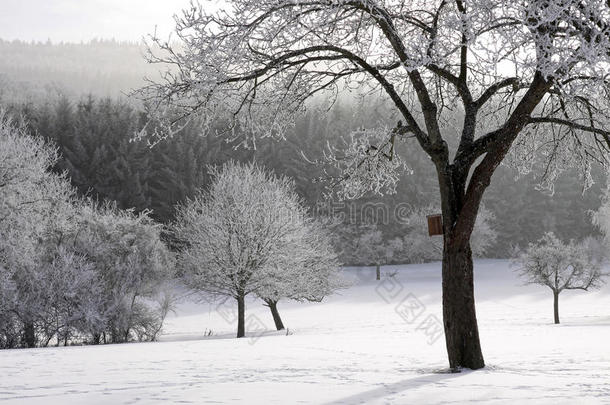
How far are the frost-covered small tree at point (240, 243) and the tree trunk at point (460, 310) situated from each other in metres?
16.5

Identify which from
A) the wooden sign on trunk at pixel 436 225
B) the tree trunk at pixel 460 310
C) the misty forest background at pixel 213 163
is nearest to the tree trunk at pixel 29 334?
the wooden sign on trunk at pixel 436 225

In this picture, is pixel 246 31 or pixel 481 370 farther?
pixel 481 370

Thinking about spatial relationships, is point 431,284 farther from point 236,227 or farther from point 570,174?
point 570,174

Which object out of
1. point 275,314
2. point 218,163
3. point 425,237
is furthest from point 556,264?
point 218,163

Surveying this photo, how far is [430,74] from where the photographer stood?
11.2 metres

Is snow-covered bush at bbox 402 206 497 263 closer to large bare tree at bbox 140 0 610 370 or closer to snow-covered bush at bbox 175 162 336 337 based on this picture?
snow-covered bush at bbox 175 162 336 337

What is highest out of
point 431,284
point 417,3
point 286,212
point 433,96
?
point 417,3

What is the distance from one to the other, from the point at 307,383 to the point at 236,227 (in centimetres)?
1873

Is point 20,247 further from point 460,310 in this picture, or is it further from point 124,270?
point 460,310

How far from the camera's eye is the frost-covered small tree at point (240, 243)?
82.0ft

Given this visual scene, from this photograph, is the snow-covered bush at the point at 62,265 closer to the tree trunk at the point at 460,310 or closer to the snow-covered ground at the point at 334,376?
the snow-covered ground at the point at 334,376

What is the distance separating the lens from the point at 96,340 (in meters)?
24.1

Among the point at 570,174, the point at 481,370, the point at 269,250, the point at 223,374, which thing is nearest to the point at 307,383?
the point at 223,374

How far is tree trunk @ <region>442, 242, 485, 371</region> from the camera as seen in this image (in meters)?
8.67
